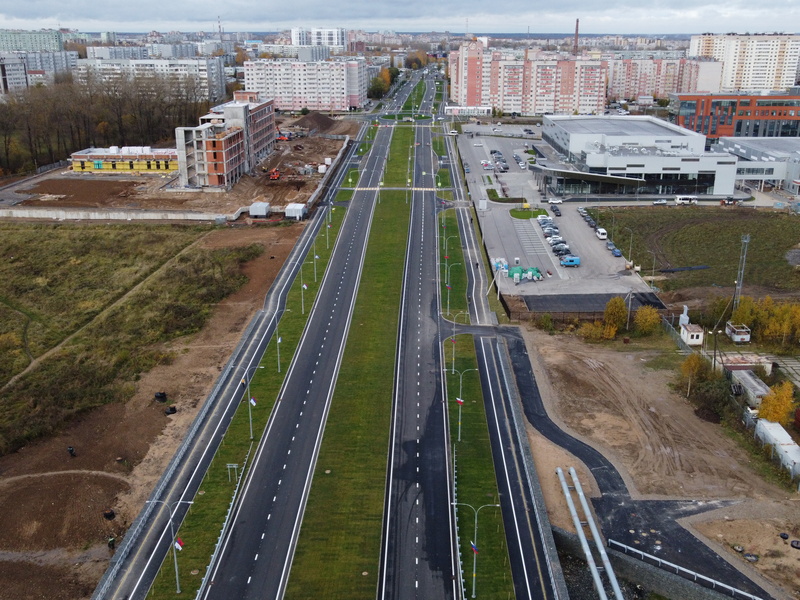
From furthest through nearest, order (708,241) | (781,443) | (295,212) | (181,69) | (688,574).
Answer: (181,69)
(295,212)
(708,241)
(781,443)
(688,574)

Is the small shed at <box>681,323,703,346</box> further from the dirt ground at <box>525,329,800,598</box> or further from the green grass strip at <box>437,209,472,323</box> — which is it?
the green grass strip at <box>437,209,472,323</box>

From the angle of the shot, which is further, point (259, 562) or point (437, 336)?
point (437, 336)

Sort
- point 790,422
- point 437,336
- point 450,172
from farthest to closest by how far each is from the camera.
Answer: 1. point 450,172
2. point 437,336
3. point 790,422

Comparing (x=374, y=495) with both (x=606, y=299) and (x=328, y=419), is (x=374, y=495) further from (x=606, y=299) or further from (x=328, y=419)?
(x=606, y=299)

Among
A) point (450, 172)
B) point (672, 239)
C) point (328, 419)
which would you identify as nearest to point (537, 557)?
point (328, 419)

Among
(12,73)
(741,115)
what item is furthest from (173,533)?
(12,73)

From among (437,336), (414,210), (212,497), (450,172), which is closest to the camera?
(212,497)

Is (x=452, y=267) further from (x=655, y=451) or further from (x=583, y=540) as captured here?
(x=583, y=540)
